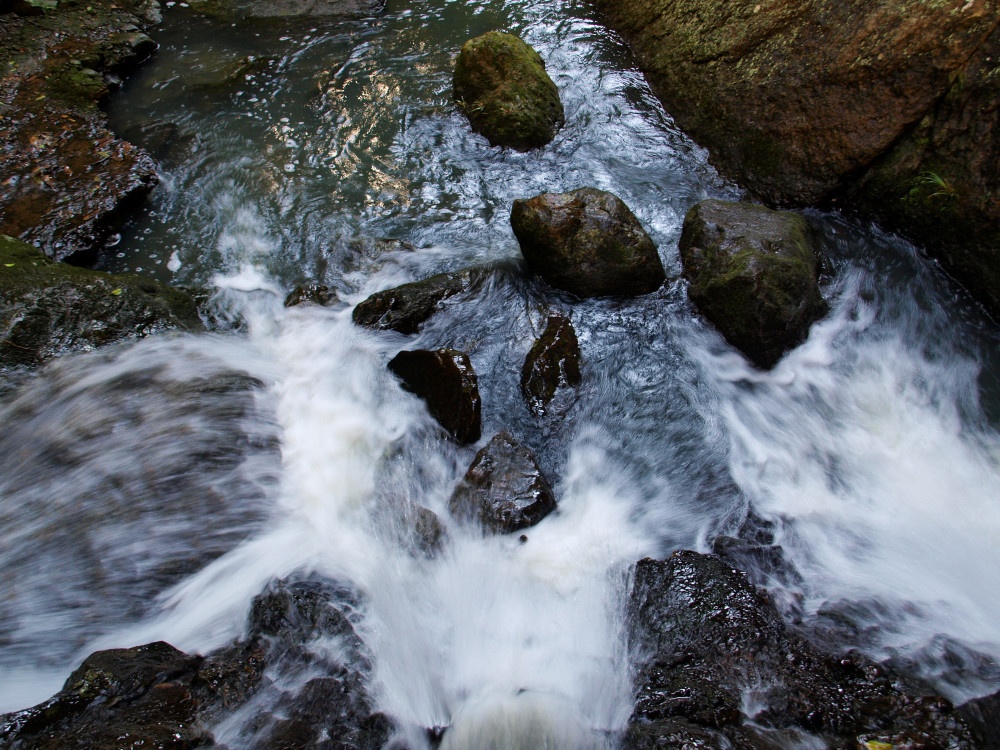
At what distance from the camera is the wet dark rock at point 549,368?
381 cm

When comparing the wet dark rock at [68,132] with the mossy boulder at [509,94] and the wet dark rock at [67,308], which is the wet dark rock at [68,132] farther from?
the mossy boulder at [509,94]

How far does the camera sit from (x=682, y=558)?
3043 mm

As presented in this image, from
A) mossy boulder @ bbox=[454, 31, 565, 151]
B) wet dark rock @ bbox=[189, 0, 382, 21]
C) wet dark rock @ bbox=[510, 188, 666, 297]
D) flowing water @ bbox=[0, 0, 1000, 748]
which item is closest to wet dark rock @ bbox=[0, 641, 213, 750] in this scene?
flowing water @ bbox=[0, 0, 1000, 748]

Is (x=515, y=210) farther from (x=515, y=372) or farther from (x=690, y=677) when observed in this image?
(x=690, y=677)

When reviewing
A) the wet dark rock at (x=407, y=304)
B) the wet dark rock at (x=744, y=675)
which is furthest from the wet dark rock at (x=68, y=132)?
the wet dark rock at (x=744, y=675)

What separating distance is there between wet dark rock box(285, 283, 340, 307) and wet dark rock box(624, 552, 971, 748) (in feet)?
10.7

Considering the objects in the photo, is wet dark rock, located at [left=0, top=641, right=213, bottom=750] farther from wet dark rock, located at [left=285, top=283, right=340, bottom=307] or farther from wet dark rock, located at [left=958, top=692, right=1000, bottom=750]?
wet dark rock, located at [left=958, top=692, right=1000, bottom=750]

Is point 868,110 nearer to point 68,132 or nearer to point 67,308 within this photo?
point 67,308

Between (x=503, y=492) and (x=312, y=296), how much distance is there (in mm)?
2507

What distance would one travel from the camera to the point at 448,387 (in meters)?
3.71

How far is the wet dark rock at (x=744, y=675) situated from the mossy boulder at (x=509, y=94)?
446 centimetres

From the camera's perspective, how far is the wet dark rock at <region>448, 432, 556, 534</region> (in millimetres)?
3230

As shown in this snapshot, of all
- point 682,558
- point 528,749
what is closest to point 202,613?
point 528,749

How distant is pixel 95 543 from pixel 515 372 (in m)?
2.73
